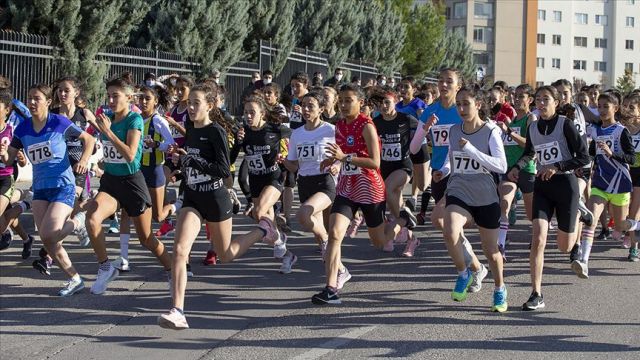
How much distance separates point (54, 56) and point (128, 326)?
38.4 ft

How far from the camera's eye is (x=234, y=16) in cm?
2433

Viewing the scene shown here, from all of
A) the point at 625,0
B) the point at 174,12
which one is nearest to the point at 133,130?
the point at 174,12

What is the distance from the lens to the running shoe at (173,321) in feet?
22.4

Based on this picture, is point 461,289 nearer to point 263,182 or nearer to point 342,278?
point 342,278

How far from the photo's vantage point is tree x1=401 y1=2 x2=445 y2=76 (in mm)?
57094

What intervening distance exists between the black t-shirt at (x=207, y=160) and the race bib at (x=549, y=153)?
9.70ft

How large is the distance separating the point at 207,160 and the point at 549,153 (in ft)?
10.4

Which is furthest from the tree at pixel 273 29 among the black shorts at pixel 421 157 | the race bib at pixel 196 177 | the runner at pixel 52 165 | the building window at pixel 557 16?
the building window at pixel 557 16

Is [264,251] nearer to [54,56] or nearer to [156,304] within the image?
[156,304]

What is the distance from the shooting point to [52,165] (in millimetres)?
8672

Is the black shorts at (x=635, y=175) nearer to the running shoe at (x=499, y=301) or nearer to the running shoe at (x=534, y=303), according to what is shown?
the running shoe at (x=534, y=303)

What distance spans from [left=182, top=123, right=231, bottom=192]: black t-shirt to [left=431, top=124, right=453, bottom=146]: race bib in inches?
128

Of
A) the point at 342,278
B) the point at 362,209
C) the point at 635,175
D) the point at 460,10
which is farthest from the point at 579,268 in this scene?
the point at 460,10

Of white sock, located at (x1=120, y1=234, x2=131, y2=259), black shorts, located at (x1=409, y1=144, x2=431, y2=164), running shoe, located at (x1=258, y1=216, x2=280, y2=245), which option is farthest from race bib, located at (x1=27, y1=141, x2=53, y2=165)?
black shorts, located at (x1=409, y1=144, x2=431, y2=164)
